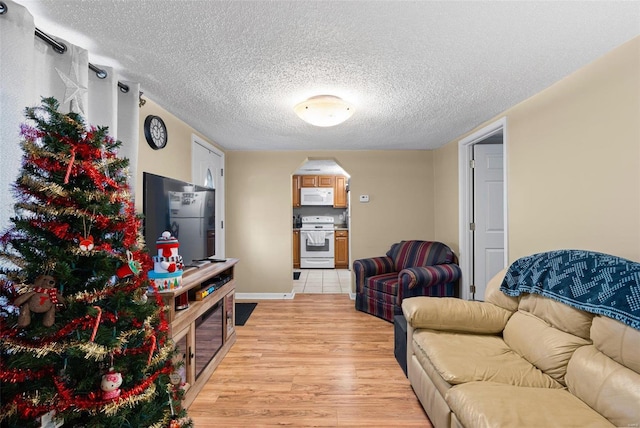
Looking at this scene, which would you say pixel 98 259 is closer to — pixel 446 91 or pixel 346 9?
pixel 346 9

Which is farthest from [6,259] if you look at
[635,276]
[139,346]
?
[635,276]

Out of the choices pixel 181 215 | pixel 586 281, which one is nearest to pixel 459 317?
pixel 586 281

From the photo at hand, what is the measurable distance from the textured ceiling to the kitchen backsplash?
15.4 feet

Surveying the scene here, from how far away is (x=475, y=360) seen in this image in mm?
1648

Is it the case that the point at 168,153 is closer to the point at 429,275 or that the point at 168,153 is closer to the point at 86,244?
the point at 86,244

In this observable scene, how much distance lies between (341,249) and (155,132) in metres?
5.03

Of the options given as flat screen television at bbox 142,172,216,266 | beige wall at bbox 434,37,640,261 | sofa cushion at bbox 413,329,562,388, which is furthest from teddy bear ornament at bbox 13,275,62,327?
beige wall at bbox 434,37,640,261

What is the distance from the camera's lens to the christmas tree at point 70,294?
3.01 feet

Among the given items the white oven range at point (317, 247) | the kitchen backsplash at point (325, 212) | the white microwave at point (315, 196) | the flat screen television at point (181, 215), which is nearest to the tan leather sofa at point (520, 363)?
the flat screen television at point (181, 215)

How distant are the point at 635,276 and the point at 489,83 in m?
1.47

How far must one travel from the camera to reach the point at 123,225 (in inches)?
41.9

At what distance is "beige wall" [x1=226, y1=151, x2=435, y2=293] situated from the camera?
4.40 m

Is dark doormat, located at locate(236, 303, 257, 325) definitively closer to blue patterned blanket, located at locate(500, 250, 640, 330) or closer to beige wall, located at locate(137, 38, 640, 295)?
beige wall, located at locate(137, 38, 640, 295)

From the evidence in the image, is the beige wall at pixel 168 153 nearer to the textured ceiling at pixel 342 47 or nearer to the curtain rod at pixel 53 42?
the textured ceiling at pixel 342 47
